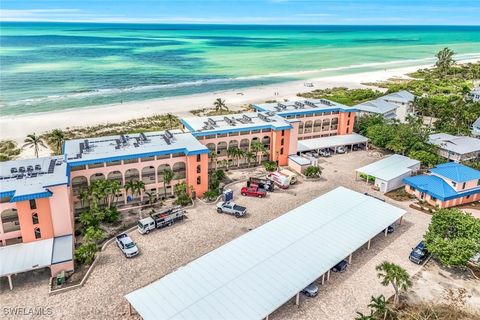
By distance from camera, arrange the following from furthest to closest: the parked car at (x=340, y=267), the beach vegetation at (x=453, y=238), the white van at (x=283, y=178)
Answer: the white van at (x=283, y=178), the parked car at (x=340, y=267), the beach vegetation at (x=453, y=238)

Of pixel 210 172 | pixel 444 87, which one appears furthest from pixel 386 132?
pixel 444 87

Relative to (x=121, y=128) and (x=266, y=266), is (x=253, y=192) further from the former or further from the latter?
(x=121, y=128)

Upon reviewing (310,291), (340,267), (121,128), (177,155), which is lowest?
(310,291)

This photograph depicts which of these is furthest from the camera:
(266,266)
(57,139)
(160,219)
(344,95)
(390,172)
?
(344,95)

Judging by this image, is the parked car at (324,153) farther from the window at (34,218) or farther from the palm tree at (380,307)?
the window at (34,218)

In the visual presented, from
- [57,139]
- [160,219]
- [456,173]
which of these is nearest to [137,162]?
[160,219]

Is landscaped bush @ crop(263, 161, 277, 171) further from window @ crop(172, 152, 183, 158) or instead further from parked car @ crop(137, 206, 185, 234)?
parked car @ crop(137, 206, 185, 234)

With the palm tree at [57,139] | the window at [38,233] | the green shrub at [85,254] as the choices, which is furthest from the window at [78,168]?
the palm tree at [57,139]
